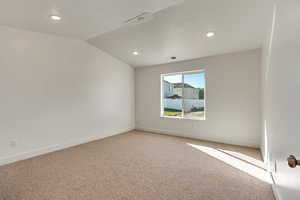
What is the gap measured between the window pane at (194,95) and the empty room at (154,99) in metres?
0.03

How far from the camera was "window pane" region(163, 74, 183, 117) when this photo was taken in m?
4.85

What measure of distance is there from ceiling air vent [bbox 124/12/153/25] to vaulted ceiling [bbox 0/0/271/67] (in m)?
0.03

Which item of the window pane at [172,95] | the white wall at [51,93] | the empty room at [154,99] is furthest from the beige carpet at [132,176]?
the window pane at [172,95]

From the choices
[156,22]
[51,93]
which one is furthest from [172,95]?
[51,93]

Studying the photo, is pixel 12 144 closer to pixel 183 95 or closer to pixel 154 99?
pixel 154 99

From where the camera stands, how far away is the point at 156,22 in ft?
9.15

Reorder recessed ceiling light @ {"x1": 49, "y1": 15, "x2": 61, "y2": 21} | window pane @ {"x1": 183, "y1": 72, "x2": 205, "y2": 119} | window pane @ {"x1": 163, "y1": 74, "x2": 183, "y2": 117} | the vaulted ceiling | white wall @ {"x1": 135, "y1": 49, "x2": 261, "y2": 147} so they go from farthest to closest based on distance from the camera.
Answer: window pane @ {"x1": 163, "y1": 74, "x2": 183, "y2": 117}
window pane @ {"x1": 183, "y1": 72, "x2": 205, "y2": 119}
white wall @ {"x1": 135, "y1": 49, "x2": 261, "y2": 147}
recessed ceiling light @ {"x1": 49, "y1": 15, "x2": 61, "y2": 21}
the vaulted ceiling

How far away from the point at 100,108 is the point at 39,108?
1.54m

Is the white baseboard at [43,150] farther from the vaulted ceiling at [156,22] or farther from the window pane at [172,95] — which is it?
the vaulted ceiling at [156,22]

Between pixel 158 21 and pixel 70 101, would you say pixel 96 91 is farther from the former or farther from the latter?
pixel 158 21

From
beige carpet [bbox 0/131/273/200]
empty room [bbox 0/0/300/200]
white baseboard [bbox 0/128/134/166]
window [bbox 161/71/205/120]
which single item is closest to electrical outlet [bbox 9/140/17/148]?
empty room [bbox 0/0/300/200]

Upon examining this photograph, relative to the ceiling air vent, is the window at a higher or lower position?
lower

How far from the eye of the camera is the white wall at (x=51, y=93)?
2.76 m

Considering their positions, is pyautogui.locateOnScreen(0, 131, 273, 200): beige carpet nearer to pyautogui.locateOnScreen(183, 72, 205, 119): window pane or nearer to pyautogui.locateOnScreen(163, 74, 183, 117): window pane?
pyautogui.locateOnScreen(183, 72, 205, 119): window pane
